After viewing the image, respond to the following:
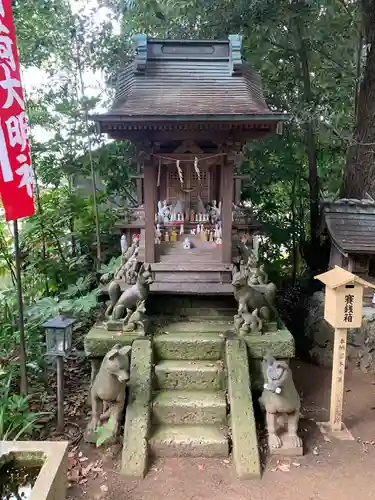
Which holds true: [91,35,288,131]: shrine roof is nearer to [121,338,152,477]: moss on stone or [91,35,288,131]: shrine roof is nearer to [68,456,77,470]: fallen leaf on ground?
[121,338,152,477]: moss on stone

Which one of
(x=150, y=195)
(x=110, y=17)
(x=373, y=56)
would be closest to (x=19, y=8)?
(x=110, y=17)

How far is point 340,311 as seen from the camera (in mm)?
5230

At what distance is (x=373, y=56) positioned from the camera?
8773mm

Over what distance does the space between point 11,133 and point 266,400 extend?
398 cm

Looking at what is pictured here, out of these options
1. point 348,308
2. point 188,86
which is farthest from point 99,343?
point 188,86

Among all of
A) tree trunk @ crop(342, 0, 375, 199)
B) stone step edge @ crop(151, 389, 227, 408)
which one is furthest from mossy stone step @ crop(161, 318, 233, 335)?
tree trunk @ crop(342, 0, 375, 199)

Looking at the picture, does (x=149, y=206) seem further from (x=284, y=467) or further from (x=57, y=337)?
(x=284, y=467)

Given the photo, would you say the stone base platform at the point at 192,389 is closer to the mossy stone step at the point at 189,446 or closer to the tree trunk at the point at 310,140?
the mossy stone step at the point at 189,446

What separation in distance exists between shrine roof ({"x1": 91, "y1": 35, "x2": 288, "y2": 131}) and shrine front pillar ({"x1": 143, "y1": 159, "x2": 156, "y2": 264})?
911 millimetres

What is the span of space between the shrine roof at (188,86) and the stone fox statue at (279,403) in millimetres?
3166

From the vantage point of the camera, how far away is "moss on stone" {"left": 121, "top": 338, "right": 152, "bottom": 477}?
460 centimetres

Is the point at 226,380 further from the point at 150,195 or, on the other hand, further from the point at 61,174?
the point at 61,174

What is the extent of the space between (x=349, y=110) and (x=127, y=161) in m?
5.68

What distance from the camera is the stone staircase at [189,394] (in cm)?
487
